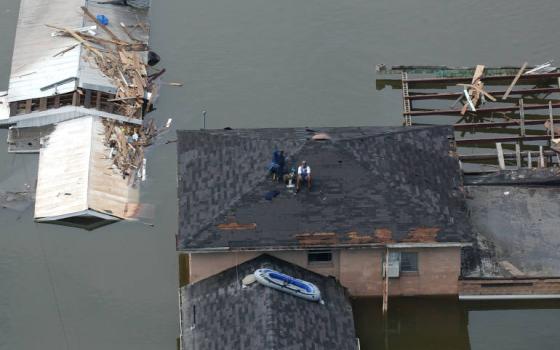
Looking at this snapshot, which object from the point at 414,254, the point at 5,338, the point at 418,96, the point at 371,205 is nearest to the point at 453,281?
the point at 414,254

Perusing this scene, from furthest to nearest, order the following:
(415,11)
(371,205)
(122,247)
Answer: (415,11)
(122,247)
(371,205)

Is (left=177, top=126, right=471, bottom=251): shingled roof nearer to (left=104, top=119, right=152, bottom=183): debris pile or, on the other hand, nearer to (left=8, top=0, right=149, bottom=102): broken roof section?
(left=104, top=119, right=152, bottom=183): debris pile

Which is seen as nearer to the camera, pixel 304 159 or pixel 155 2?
pixel 304 159

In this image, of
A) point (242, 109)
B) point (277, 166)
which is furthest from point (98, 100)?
point (277, 166)

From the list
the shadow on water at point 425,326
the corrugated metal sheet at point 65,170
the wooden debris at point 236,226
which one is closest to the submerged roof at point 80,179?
the corrugated metal sheet at point 65,170

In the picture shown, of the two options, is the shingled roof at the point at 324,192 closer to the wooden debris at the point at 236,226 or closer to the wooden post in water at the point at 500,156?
the wooden debris at the point at 236,226

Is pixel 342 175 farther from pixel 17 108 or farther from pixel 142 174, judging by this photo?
pixel 17 108
